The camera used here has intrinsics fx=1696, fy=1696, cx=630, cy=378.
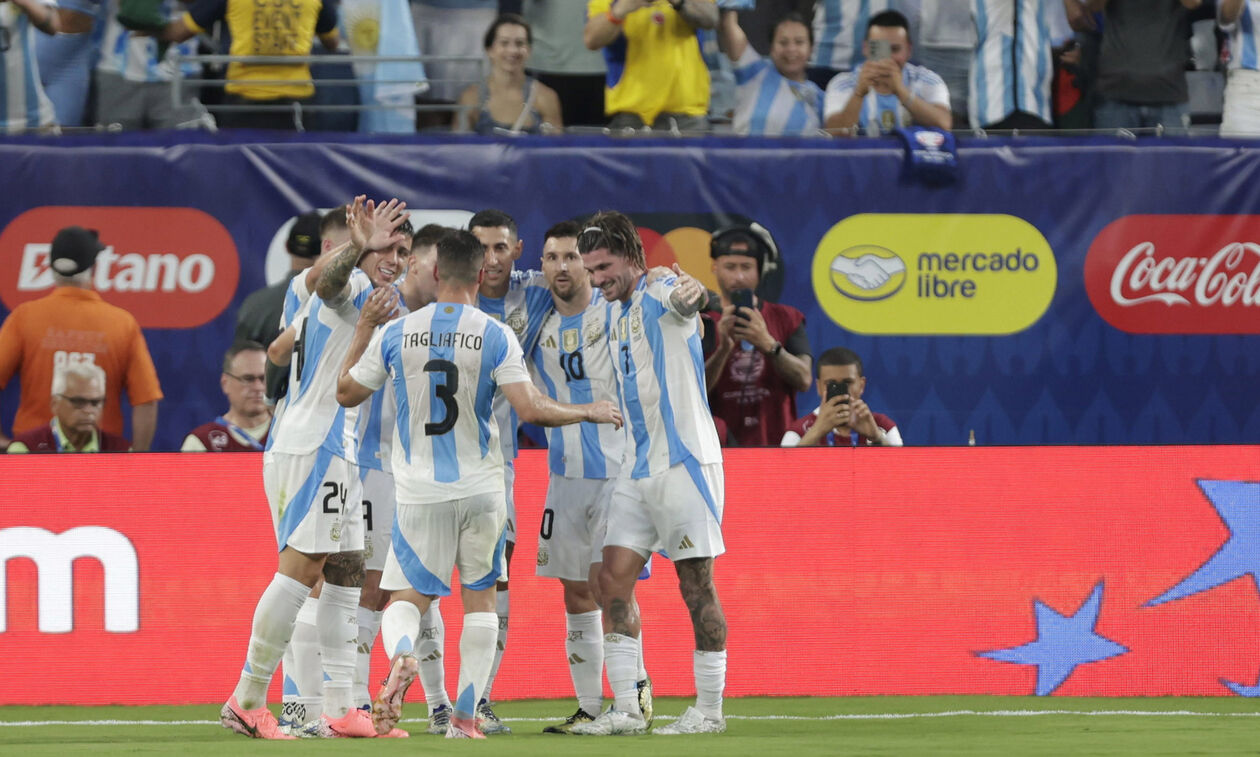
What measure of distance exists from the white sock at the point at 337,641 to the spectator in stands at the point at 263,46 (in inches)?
178

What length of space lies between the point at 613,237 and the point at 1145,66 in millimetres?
5708

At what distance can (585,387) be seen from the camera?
823 cm

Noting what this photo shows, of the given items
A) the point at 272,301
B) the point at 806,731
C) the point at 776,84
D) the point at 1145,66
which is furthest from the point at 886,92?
the point at 806,731

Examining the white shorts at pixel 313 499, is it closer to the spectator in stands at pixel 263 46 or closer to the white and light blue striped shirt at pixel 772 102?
the spectator in stands at pixel 263 46

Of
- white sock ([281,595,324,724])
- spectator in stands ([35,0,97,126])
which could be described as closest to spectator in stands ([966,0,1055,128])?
spectator in stands ([35,0,97,126])

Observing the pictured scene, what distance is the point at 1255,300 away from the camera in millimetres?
10766

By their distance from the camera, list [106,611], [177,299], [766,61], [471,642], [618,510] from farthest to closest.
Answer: [766,61] → [177,299] → [106,611] → [618,510] → [471,642]

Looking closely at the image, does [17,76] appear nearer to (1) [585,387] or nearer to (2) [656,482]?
(1) [585,387]

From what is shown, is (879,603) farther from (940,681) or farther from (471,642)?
(471,642)

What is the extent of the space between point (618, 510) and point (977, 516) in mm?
2793

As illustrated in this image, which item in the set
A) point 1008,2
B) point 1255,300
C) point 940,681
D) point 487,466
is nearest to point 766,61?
point 1008,2

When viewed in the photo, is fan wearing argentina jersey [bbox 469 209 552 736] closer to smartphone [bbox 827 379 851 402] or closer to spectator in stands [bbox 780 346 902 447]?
spectator in stands [bbox 780 346 902 447]

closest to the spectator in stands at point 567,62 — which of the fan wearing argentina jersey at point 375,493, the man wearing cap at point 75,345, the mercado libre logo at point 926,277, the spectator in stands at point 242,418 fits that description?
the mercado libre logo at point 926,277

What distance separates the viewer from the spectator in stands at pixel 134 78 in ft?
36.5
